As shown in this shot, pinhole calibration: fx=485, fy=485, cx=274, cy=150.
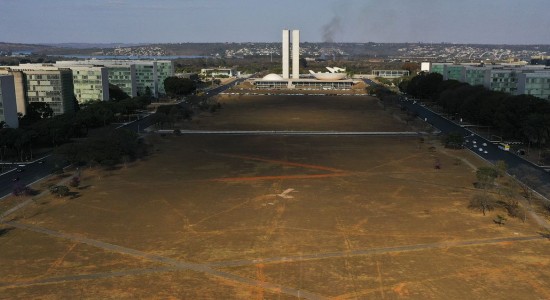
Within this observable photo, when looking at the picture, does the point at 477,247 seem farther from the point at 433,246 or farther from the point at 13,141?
the point at 13,141

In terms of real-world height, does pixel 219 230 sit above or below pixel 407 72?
below

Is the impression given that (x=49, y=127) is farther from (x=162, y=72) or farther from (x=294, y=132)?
(x=162, y=72)

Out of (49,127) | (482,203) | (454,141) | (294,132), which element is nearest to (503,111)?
(454,141)

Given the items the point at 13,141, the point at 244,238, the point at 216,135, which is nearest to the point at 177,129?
the point at 216,135

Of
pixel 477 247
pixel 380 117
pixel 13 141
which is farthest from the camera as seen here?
pixel 380 117

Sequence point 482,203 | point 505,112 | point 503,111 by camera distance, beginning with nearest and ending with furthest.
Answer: point 482,203 < point 505,112 < point 503,111

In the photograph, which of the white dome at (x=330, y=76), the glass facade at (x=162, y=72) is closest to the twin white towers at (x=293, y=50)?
the white dome at (x=330, y=76)
